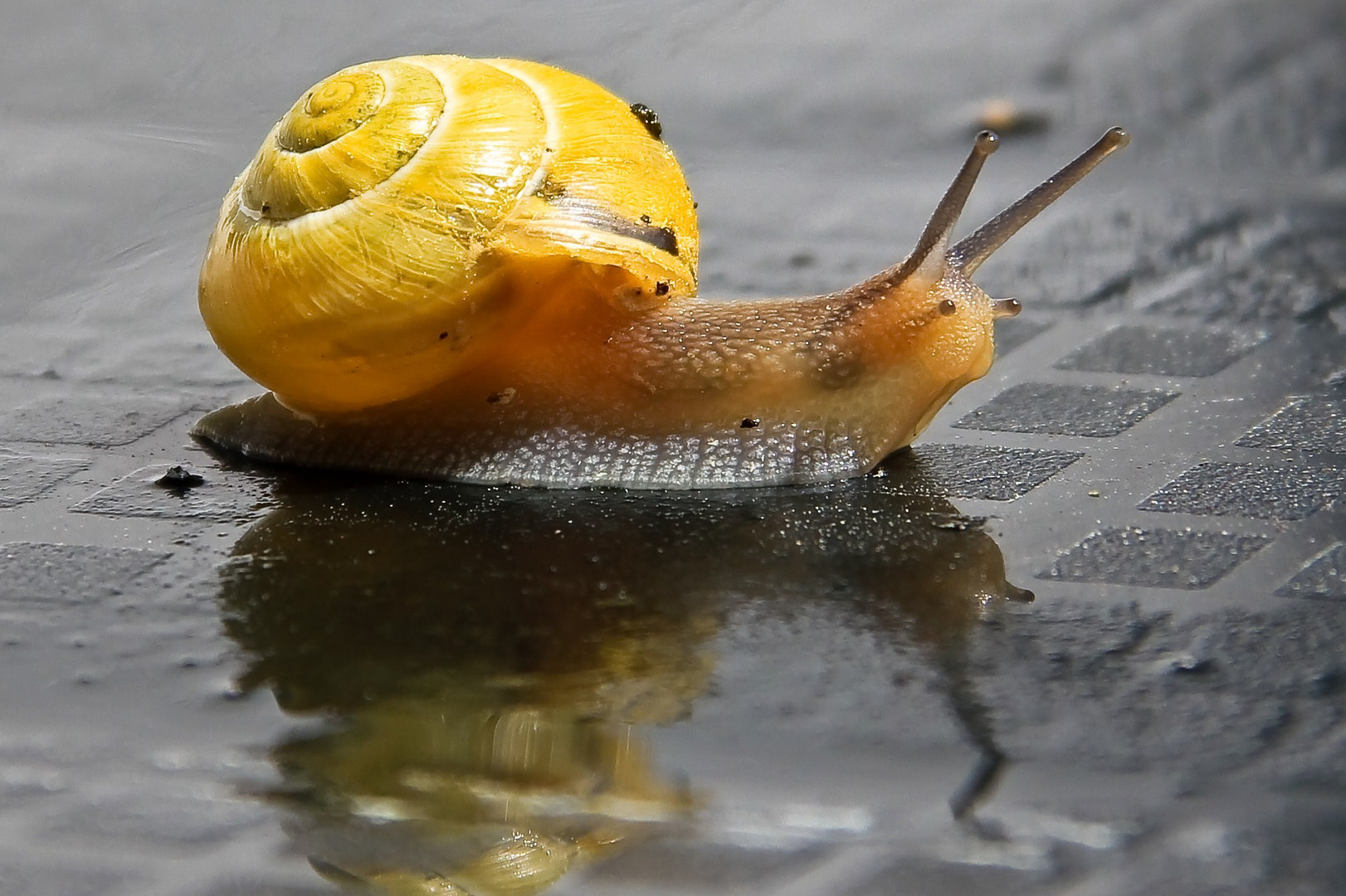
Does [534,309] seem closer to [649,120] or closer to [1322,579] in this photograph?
[649,120]

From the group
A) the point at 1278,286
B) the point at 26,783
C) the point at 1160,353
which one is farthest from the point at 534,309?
the point at 1278,286

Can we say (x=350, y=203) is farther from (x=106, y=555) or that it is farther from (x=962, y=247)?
(x=962, y=247)

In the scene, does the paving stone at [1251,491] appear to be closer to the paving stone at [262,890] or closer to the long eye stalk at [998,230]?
the long eye stalk at [998,230]

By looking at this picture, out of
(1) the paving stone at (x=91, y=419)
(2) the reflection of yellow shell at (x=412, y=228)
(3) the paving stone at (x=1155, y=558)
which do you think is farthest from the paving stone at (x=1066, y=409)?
(1) the paving stone at (x=91, y=419)

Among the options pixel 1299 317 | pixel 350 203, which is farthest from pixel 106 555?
pixel 1299 317

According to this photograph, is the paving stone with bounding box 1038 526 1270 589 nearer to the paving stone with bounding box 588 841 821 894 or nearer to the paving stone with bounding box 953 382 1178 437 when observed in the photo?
the paving stone with bounding box 953 382 1178 437
